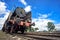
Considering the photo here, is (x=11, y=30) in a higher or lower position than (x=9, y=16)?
lower

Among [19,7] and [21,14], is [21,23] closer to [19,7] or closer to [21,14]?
[21,14]

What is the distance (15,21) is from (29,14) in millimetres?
1943

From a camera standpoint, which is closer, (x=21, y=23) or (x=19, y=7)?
(x=21, y=23)

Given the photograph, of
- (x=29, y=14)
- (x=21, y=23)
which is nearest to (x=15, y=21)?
(x=21, y=23)

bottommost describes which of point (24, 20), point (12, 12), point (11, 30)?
point (11, 30)

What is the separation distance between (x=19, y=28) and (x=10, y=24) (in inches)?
47.9

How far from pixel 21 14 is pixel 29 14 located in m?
0.96

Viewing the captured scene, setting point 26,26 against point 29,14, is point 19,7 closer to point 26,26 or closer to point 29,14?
point 29,14

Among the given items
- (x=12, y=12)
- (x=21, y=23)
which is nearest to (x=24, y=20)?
(x=21, y=23)

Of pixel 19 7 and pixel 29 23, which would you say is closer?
pixel 29 23

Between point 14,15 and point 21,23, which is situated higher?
point 14,15

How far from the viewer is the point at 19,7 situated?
16.7 meters

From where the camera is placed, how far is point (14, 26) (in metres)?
15.8

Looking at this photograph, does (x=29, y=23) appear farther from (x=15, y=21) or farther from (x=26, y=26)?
(x=15, y=21)
